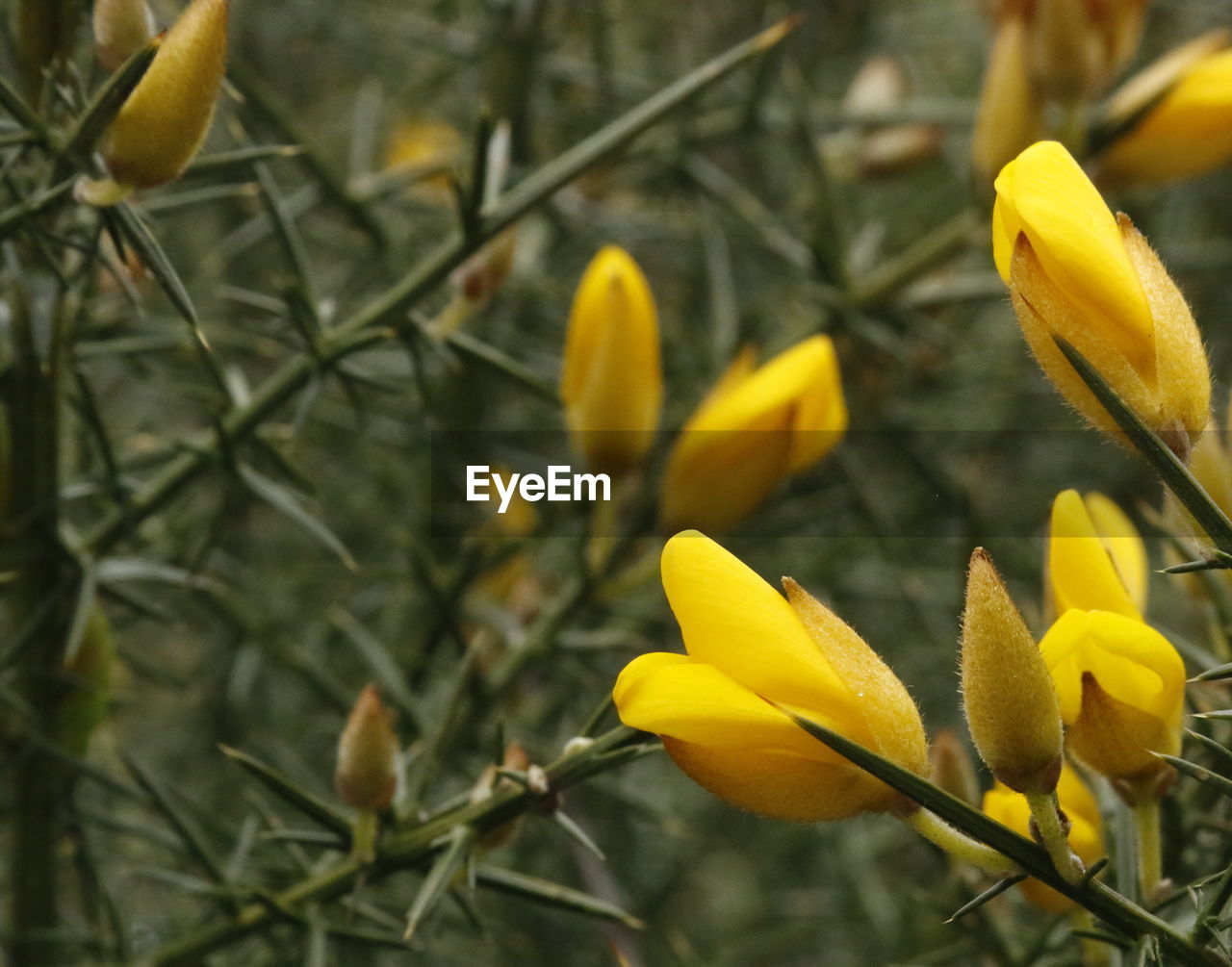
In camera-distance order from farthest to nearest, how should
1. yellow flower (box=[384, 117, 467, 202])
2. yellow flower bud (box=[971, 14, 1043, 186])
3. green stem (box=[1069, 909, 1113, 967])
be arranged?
yellow flower (box=[384, 117, 467, 202])
yellow flower bud (box=[971, 14, 1043, 186])
green stem (box=[1069, 909, 1113, 967])

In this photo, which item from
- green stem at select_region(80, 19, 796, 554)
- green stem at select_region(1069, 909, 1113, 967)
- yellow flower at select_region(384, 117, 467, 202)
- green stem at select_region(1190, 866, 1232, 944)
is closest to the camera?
green stem at select_region(1190, 866, 1232, 944)

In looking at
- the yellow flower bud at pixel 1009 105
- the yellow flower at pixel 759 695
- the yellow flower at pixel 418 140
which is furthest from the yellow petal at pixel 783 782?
the yellow flower at pixel 418 140

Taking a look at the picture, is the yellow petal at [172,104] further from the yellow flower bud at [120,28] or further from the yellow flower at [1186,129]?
the yellow flower at [1186,129]

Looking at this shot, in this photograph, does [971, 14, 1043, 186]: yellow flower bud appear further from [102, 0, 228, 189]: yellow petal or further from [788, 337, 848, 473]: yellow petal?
[102, 0, 228, 189]: yellow petal

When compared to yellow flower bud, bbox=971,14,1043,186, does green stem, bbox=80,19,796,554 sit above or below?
below

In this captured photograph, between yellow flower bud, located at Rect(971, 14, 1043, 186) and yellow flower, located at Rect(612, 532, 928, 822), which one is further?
yellow flower bud, located at Rect(971, 14, 1043, 186)

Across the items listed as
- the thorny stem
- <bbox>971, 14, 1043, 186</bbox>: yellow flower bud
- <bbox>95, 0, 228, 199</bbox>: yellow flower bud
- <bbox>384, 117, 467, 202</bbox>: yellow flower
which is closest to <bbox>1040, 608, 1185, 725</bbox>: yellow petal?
the thorny stem

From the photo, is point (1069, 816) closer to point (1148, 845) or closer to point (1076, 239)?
point (1148, 845)
